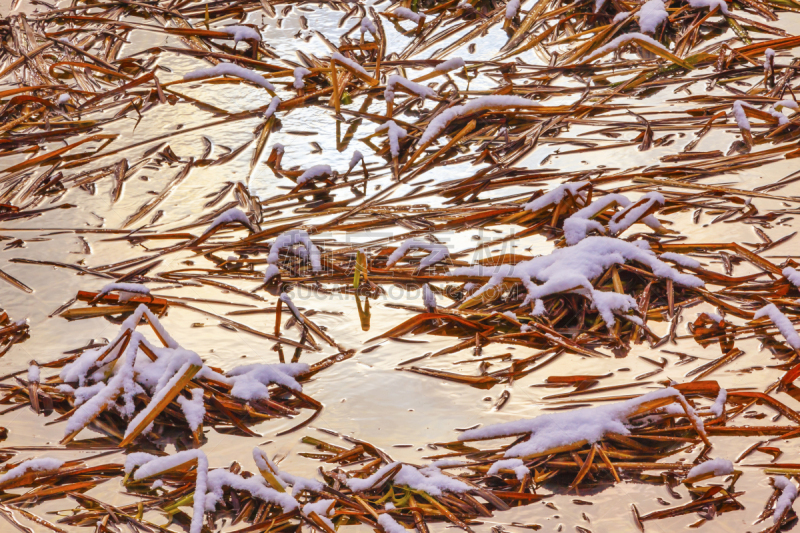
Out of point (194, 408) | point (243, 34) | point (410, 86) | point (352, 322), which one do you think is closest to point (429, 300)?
point (352, 322)

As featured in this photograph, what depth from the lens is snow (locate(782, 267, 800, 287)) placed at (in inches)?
38.8

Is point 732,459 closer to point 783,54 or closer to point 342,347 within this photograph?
point 342,347

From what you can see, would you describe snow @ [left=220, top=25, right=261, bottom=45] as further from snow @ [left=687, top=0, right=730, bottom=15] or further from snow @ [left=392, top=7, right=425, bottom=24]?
snow @ [left=687, top=0, right=730, bottom=15]

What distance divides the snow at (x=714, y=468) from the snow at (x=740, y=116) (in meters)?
0.85

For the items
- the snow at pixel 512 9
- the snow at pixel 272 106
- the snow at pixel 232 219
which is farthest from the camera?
the snow at pixel 512 9

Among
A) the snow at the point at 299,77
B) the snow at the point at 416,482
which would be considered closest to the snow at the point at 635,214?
the snow at the point at 416,482

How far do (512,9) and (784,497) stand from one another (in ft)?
4.59

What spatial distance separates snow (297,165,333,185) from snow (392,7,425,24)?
69 centimetres

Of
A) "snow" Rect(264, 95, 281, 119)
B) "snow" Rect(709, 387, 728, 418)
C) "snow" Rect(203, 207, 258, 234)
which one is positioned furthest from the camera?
"snow" Rect(264, 95, 281, 119)

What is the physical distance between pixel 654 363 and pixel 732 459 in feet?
0.57

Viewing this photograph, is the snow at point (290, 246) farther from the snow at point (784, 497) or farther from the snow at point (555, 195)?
the snow at point (784, 497)

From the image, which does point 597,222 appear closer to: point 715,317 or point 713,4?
point 715,317

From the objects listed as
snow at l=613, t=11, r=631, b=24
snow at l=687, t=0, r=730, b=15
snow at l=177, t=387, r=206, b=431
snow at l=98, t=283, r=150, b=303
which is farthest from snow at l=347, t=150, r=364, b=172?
snow at l=687, t=0, r=730, b=15

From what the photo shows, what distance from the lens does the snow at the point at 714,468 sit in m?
0.73
